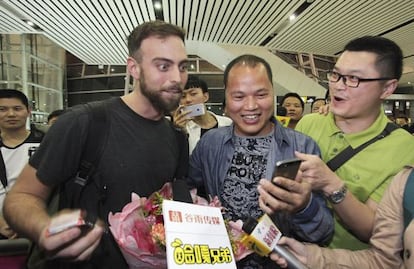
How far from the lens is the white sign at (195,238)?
37.2 inches

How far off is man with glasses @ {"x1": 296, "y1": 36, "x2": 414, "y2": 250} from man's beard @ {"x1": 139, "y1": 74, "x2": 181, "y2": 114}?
82 cm

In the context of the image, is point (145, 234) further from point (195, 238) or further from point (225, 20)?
point (225, 20)

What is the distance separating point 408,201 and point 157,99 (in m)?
1.16

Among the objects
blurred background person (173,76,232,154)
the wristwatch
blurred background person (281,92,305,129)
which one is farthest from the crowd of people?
blurred background person (281,92,305,129)

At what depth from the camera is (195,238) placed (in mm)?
1013

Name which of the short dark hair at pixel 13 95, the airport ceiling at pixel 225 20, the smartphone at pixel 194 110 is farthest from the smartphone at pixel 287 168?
the airport ceiling at pixel 225 20

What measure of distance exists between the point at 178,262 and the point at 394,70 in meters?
1.46

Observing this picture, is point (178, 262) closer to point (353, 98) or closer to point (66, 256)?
point (66, 256)

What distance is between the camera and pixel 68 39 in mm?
8773

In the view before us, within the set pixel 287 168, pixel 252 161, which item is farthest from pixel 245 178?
pixel 287 168

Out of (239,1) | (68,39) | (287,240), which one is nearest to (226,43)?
(239,1)

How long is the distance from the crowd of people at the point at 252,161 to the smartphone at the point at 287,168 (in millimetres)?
36

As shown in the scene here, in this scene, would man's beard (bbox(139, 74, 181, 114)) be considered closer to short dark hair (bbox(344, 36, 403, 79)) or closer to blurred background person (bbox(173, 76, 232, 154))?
short dark hair (bbox(344, 36, 403, 79))

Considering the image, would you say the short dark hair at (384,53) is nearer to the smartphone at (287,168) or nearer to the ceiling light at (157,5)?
the smartphone at (287,168)
